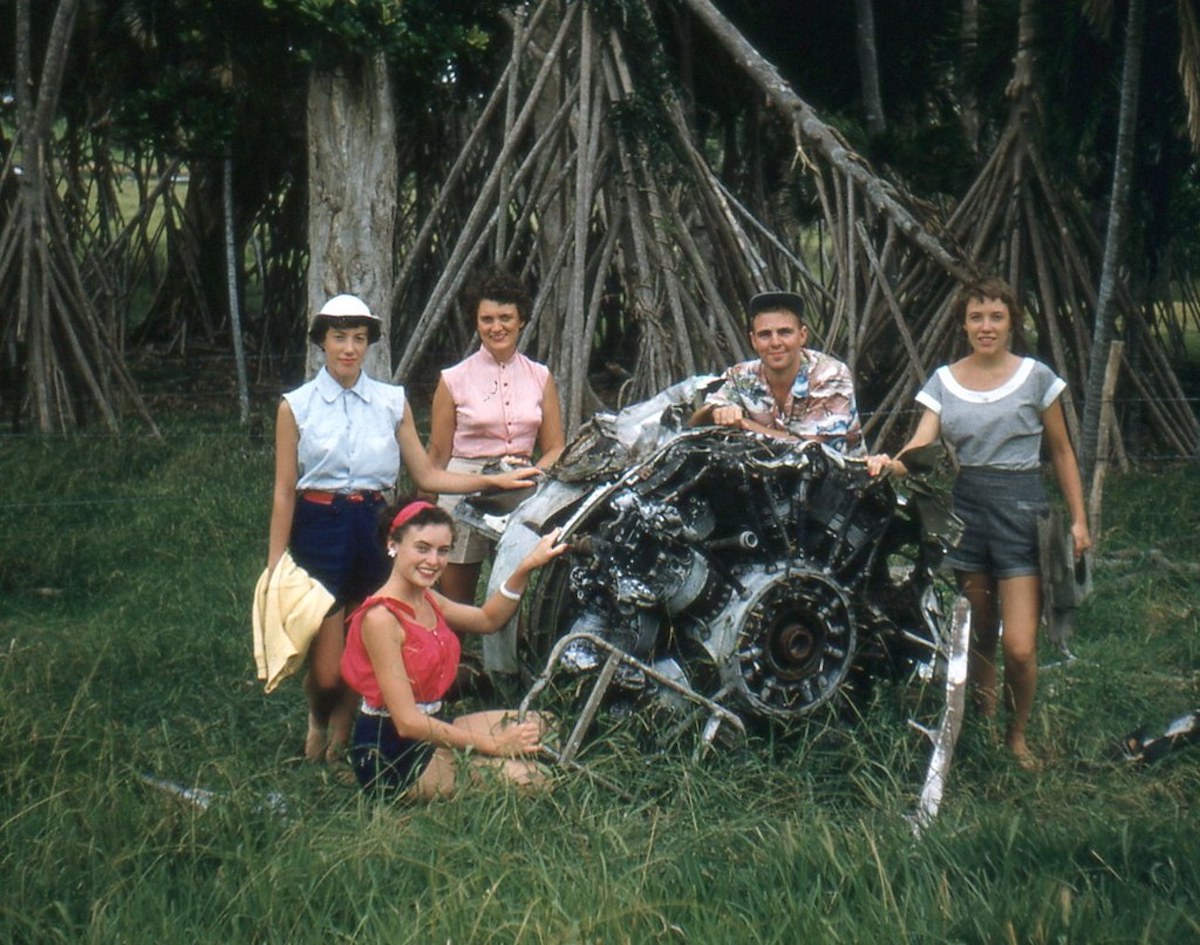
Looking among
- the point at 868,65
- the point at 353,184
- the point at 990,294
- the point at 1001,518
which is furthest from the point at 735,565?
the point at 868,65

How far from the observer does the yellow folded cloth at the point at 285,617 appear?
4895 millimetres

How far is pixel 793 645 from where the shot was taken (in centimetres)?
472

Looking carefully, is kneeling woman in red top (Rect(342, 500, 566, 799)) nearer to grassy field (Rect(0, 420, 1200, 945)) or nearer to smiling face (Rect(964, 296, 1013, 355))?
grassy field (Rect(0, 420, 1200, 945))

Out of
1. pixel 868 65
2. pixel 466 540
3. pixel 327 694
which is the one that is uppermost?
pixel 868 65

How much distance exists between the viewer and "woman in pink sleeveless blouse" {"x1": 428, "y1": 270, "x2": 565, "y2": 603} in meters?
5.57

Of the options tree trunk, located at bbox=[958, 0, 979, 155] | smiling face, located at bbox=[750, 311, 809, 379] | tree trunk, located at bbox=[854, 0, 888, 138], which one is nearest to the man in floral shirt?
smiling face, located at bbox=[750, 311, 809, 379]

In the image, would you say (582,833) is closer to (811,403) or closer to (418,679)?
(418,679)

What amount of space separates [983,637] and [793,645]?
0.83 meters

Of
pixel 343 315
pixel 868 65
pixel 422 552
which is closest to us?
pixel 422 552

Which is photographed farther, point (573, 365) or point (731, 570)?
point (573, 365)

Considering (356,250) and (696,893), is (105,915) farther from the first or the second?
(356,250)

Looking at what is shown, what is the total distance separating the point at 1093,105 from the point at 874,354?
1780mm

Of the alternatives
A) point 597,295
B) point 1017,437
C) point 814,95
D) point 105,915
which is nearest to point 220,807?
point 105,915

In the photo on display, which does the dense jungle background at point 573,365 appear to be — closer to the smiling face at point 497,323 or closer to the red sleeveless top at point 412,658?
the red sleeveless top at point 412,658
